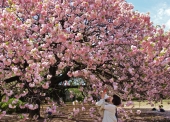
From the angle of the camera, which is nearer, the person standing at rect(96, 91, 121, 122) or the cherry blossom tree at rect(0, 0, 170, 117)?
the person standing at rect(96, 91, 121, 122)

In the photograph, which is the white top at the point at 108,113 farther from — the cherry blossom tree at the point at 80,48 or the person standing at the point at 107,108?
the cherry blossom tree at the point at 80,48

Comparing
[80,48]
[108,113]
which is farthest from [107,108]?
[80,48]

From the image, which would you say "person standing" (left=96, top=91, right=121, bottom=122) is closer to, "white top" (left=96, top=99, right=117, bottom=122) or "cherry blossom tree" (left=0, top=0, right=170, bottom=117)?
"white top" (left=96, top=99, right=117, bottom=122)

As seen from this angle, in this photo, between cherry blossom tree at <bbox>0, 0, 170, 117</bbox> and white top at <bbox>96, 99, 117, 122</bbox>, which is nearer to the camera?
white top at <bbox>96, 99, 117, 122</bbox>

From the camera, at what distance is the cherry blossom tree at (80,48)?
28.5 ft

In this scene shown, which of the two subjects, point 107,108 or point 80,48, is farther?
point 80,48

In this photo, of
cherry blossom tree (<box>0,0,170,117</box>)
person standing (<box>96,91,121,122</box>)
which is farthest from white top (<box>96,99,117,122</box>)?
cherry blossom tree (<box>0,0,170,117</box>)

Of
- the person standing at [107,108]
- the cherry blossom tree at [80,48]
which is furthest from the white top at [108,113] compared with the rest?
the cherry blossom tree at [80,48]

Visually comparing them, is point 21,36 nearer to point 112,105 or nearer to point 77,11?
point 77,11

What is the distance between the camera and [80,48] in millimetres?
9289

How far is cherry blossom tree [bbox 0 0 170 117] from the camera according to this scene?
869 cm

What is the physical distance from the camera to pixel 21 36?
→ 919 centimetres

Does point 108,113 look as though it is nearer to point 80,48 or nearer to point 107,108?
point 107,108

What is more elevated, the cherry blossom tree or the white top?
the cherry blossom tree
